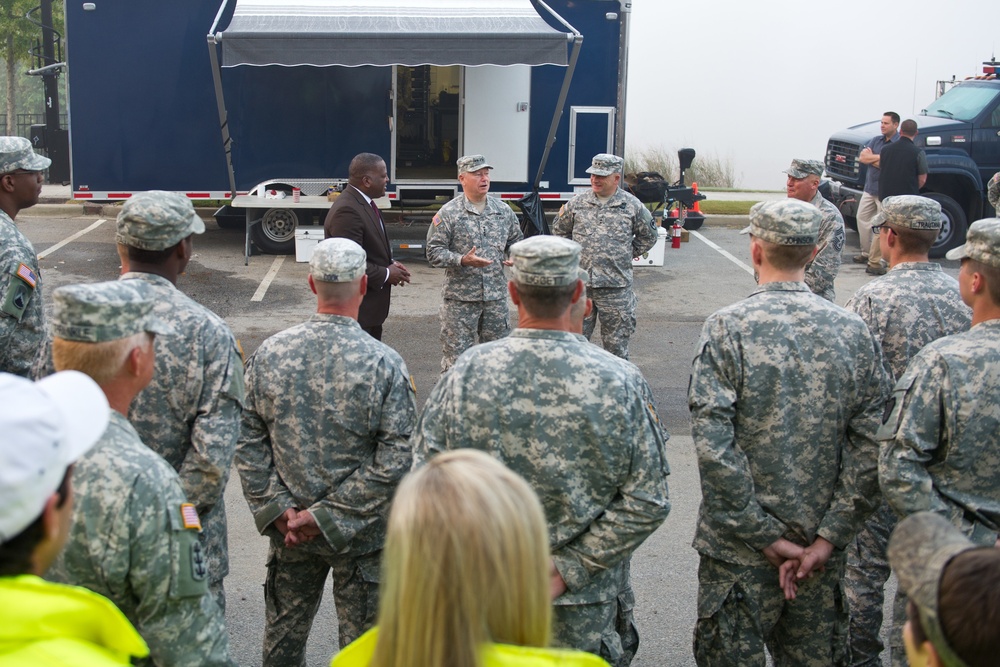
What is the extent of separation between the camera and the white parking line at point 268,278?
A: 37.5 feet

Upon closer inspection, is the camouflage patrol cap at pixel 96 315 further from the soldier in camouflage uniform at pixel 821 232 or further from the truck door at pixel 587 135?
the truck door at pixel 587 135

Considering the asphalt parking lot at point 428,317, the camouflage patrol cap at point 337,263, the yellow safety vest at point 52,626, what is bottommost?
the asphalt parking lot at point 428,317

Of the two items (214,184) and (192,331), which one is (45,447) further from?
(214,184)

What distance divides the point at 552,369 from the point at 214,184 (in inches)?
457

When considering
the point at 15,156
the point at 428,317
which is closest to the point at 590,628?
the point at 15,156

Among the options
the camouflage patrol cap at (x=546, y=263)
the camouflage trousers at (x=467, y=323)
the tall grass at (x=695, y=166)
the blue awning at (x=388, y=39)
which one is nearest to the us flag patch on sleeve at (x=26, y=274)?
the camouflage patrol cap at (x=546, y=263)

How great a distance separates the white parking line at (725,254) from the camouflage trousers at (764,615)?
9769mm

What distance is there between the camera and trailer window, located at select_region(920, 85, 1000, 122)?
48.4ft

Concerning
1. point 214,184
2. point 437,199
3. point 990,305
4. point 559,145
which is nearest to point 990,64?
point 559,145

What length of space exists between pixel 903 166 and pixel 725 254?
2560 millimetres

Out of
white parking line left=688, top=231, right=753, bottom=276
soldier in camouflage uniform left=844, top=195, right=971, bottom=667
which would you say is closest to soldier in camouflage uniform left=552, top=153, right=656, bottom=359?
soldier in camouflage uniform left=844, top=195, right=971, bottom=667

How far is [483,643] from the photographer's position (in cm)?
170

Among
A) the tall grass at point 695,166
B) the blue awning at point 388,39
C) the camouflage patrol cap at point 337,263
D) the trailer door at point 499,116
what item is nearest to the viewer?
the camouflage patrol cap at point 337,263

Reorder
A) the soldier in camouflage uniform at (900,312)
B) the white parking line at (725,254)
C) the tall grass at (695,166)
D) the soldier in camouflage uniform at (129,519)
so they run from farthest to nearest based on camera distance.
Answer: the tall grass at (695,166), the white parking line at (725,254), the soldier in camouflage uniform at (900,312), the soldier in camouflage uniform at (129,519)
